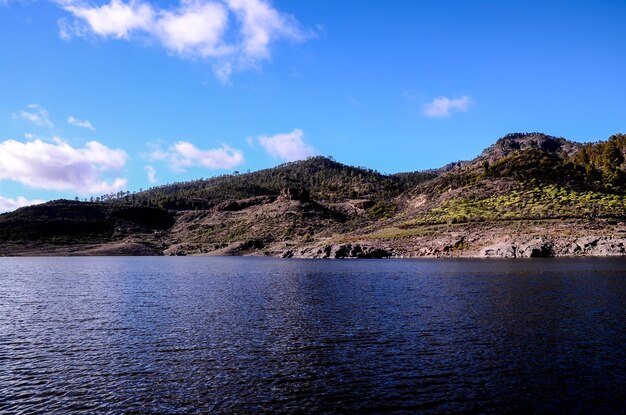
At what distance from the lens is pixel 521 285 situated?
205 feet

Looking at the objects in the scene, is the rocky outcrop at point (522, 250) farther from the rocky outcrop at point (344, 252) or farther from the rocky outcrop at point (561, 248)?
the rocky outcrop at point (344, 252)

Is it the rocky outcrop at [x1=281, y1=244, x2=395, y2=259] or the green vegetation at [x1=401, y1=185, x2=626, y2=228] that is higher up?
the green vegetation at [x1=401, y1=185, x2=626, y2=228]

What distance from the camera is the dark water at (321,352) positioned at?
22.9 m

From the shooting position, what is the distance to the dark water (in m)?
22.9

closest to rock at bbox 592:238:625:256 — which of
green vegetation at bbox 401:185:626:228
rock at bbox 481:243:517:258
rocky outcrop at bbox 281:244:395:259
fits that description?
rock at bbox 481:243:517:258

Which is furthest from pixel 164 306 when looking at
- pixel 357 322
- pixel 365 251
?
pixel 365 251

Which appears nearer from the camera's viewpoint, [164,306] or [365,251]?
[164,306]

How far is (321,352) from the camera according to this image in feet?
104

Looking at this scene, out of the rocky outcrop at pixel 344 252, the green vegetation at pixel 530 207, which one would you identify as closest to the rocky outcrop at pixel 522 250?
the green vegetation at pixel 530 207

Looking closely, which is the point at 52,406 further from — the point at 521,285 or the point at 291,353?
the point at 521,285

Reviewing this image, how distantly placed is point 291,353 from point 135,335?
572 inches

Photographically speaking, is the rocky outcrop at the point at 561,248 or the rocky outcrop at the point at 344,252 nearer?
the rocky outcrop at the point at 561,248

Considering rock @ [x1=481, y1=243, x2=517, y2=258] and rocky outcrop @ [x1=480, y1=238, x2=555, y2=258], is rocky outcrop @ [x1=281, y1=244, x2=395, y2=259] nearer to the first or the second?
rock @ [x1=481, y1=243, x2=517, y2=258]

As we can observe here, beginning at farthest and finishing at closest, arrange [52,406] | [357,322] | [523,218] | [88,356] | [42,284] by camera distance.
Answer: [523,218] → [42,284] → [357,322] → [88,356] → [52,406]
